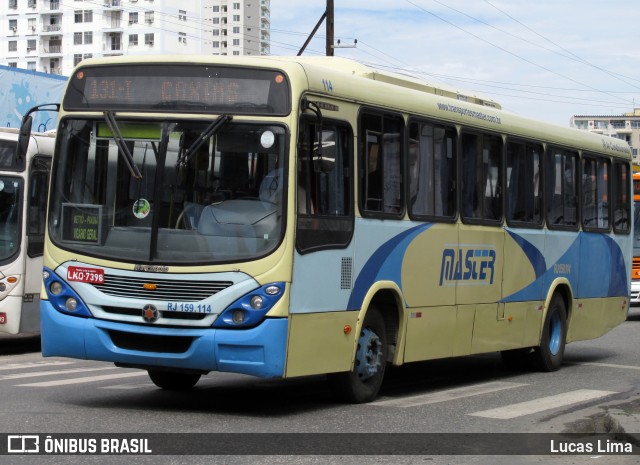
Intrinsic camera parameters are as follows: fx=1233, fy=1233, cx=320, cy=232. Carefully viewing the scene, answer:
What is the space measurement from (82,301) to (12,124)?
1978 centimetres

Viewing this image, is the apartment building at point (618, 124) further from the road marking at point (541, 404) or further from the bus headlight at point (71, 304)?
the bus headlight at point (71, 304)

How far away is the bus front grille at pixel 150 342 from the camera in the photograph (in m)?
10.4

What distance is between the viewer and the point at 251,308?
1020cm

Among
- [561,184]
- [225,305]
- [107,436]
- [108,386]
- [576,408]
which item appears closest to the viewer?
[107,436]

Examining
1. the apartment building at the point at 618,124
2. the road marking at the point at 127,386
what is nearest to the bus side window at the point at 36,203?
the road marking at the point at 127,386

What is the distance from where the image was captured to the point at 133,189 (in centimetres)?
1067

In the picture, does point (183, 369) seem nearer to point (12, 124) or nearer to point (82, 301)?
point (82, 301)

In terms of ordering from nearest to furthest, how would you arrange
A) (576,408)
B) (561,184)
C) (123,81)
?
(123,81) → (576,408) → (561,184)

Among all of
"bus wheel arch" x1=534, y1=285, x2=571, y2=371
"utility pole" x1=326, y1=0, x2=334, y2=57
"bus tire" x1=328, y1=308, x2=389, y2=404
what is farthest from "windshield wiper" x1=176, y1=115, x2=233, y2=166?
"utility pole" x1=326, y1=0, x2=334, y2=57

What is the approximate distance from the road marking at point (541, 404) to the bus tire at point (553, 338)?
7.64 ft

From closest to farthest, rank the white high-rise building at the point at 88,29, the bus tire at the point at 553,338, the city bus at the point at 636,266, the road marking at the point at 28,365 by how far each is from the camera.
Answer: the road marking at the point at 28,365 → the bus tire at the point at 553,338 → the city bus at the point at 636,266 → the white high-rise building at the point at 88,29

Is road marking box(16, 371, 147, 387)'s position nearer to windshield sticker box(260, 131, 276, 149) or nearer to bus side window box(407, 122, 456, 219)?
bus side window box(407, 122, 456, 219)

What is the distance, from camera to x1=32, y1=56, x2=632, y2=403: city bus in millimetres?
10305

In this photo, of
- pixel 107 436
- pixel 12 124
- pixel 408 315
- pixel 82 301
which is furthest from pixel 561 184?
pixel 12 124
